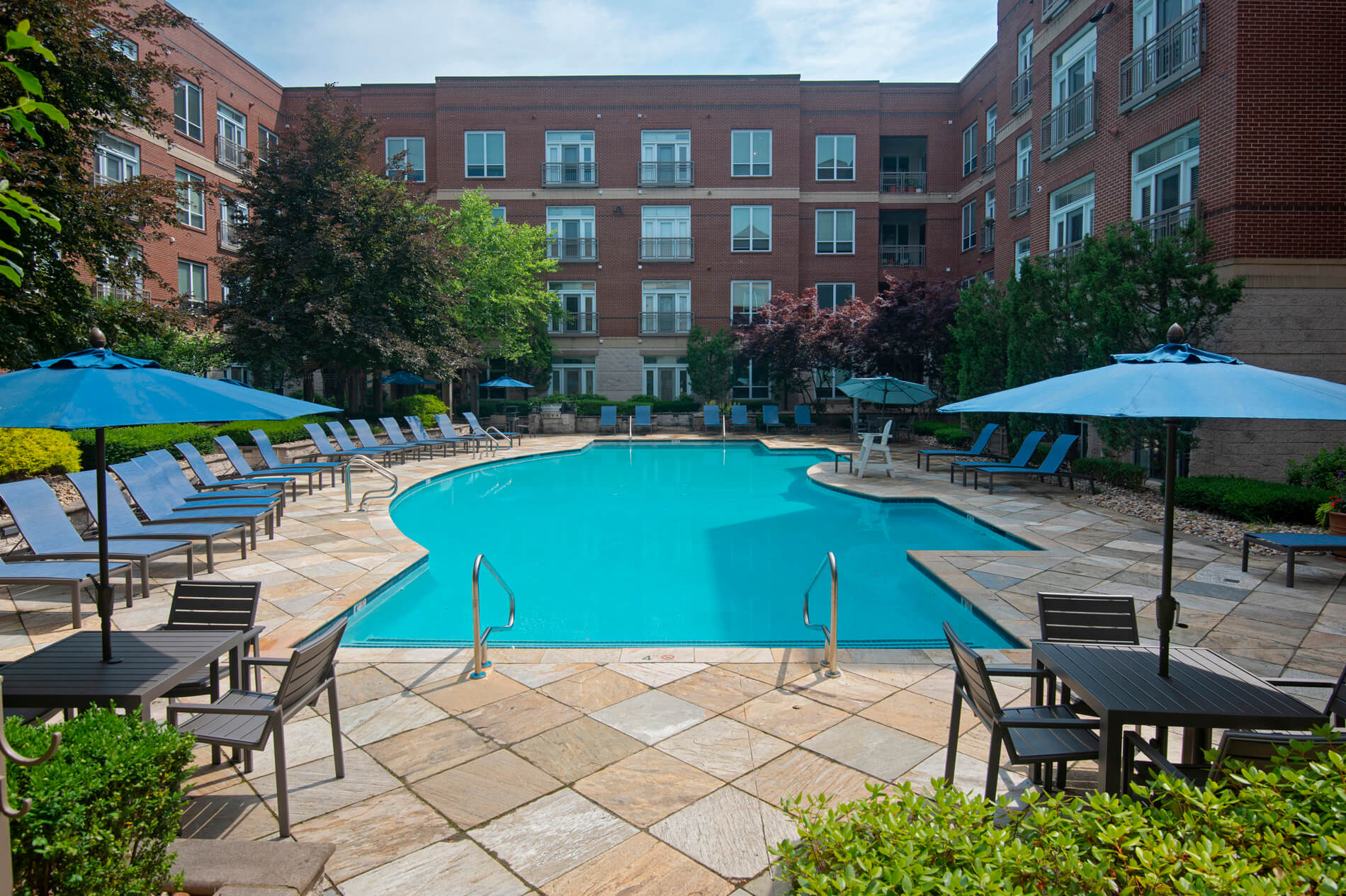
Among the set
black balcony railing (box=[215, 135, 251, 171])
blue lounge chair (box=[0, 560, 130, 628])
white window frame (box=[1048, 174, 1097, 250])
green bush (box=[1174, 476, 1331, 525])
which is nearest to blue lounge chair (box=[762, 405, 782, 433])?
white window frame (box=[1048, 174, 1097, 250])

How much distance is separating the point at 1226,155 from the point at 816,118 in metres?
21.8

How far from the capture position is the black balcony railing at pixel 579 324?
31609mm

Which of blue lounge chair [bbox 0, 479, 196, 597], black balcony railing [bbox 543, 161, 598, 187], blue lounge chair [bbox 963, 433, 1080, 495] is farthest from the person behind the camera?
black balcony railing [bbox 543, 161, 598, 187]

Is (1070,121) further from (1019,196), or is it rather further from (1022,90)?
(1022,90)

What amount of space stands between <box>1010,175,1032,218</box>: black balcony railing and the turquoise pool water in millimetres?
10399

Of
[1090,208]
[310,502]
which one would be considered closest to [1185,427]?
[1090,208]

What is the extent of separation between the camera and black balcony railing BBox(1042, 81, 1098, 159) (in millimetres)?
15828

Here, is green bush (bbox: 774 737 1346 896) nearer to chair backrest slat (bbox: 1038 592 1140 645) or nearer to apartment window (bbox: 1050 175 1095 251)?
chair backrest slat (bbox: 1038 592 1140 645)

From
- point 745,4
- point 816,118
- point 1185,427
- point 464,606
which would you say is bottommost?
point 464,606

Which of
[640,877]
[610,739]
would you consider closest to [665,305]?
[610,739]

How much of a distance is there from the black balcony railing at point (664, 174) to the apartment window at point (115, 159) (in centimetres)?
1691

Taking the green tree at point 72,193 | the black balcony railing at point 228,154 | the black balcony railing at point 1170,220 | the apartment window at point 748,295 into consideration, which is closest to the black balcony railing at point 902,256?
the apartment window at point 748,295

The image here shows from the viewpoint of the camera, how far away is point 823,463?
17.9 metres

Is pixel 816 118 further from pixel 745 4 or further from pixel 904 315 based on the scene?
pixel 745 4
